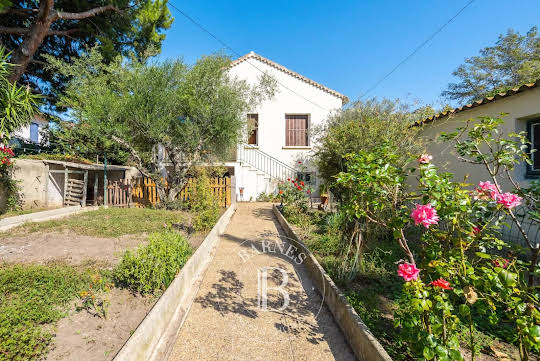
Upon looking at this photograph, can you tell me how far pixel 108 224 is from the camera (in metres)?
6.25

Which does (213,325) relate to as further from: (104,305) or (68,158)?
(68,158)

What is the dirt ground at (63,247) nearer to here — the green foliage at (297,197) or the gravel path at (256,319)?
the gravel path at (256,319)

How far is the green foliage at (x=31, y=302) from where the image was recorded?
193 cm

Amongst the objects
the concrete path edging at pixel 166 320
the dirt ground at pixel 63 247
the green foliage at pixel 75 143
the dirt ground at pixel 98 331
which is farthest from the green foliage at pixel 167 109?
the dirt ground at pixel 98 331

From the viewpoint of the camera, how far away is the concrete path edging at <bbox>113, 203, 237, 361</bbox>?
76.1 inches

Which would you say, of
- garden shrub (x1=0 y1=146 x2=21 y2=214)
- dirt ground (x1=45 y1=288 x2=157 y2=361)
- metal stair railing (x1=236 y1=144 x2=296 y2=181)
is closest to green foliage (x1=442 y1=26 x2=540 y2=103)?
metal stair railing (x1=236 y1=144 x2=296 y2=181)

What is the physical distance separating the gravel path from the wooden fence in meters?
5.61

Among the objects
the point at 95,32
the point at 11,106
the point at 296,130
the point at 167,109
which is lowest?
the point at 11,106

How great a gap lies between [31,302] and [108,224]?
4.04 meters

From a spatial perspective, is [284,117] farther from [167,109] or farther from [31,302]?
[31,302]

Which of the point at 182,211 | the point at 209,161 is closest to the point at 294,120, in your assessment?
the point at 209,161

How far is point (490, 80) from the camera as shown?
1781 cm

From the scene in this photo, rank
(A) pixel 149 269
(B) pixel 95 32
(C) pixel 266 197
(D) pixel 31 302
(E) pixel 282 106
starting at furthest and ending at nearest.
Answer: (E) pixel 282 106 < (C) pixel 266 197 < (B) pixel 95 32 < (A) pixel 149 269 < (D) pixel 31 302

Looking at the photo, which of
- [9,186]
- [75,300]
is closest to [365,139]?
[75,300]
